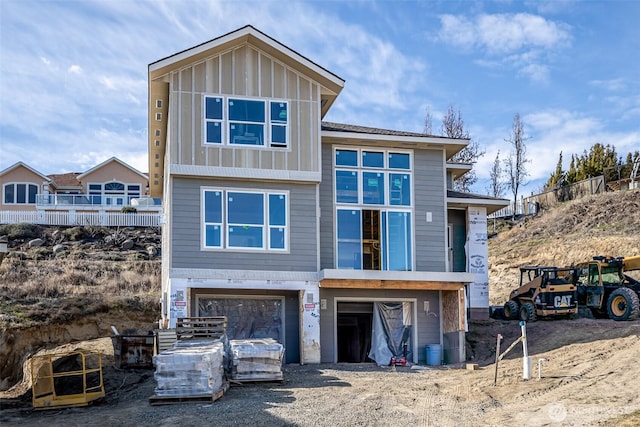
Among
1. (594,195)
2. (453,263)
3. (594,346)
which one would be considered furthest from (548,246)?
(594,346)

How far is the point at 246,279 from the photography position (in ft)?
67.6

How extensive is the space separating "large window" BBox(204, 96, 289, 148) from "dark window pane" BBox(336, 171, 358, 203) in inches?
82.9

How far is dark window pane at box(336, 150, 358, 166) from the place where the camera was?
22578 mm

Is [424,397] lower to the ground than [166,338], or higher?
lower

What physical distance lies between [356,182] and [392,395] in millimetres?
8670

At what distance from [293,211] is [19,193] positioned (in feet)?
124

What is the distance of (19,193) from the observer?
174ft

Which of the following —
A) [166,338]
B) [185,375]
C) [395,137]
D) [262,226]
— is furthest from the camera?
[395,137]

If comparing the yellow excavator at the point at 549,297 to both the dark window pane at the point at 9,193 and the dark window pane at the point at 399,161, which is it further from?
the dark window pane at the point at 9,193

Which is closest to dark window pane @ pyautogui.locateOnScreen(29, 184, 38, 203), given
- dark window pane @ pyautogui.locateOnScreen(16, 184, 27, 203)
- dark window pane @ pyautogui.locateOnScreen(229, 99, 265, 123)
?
dark window pane @ pyautogui.locateOnScreen(16, 184, 27, 203)

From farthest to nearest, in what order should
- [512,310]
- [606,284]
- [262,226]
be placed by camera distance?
1. [512,310]
2. [606,284]
3. [262,226]

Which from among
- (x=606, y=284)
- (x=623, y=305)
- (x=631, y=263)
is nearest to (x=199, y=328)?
(x=623, y=305)

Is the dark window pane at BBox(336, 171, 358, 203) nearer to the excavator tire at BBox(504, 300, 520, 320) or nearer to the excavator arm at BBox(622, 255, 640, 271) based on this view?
the excavator tire at BBox(504, 300, 520, 320)

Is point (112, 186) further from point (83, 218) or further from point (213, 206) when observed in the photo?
point (213, 206)
